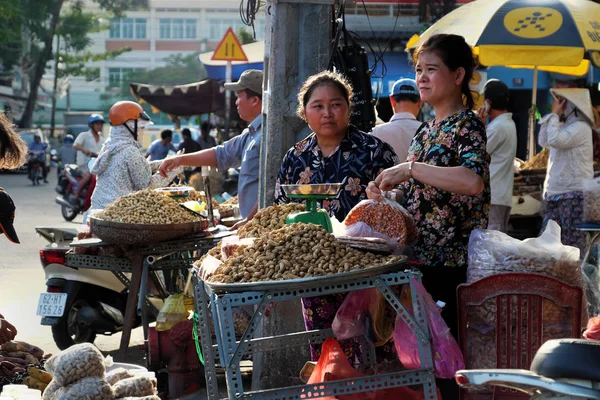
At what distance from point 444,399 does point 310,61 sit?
2570 mm

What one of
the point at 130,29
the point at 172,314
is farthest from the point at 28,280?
the point at 130,29

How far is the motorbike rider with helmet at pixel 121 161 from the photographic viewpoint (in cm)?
859

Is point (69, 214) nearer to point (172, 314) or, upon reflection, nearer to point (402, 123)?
point (402, 123)

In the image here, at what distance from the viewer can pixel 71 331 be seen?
7953 mm

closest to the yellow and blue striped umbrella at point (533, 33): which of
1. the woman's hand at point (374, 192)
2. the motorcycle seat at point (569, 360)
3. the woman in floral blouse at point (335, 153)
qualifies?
the woman in floral blouse at point (335, 153)

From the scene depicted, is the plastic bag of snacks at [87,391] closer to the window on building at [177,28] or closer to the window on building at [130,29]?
the window on building at [177,28]

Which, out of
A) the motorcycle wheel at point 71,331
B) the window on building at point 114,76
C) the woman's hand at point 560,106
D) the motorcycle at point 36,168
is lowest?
the motorcycle at point 36,168

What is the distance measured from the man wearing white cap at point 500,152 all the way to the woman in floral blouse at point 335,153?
4285 mm

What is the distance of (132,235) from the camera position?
686 centimetres

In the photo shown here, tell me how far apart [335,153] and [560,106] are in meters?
4.99

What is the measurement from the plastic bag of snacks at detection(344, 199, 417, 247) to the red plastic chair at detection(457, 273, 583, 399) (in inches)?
15.7

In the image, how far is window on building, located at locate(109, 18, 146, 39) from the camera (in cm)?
8475

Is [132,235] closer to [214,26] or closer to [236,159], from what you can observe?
[236,159]

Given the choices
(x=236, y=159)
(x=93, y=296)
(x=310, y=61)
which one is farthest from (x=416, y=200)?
(x=93, y=296)
